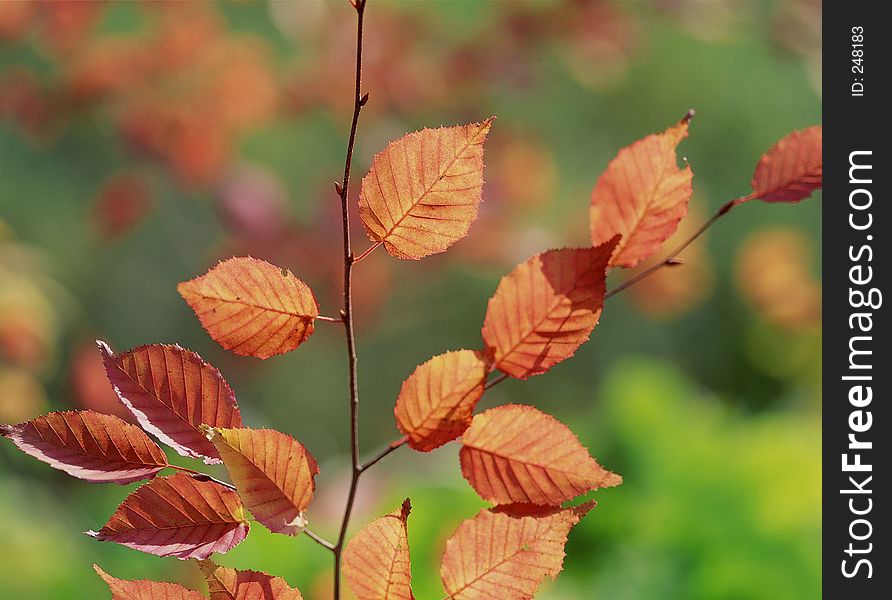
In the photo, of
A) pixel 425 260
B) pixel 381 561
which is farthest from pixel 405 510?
pixel 425 260

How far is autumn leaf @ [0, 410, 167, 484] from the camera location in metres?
0.25

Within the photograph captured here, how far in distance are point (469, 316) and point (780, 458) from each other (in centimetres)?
131

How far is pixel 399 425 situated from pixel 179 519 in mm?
78

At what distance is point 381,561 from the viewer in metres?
0.26

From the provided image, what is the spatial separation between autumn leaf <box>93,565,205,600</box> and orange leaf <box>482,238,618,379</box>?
13 centimetres

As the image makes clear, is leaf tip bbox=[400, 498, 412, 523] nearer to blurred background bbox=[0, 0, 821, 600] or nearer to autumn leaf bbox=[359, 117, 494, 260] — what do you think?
autumn leaf bbox=[359, 117, 494, 260]

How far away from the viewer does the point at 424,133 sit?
0.83 ft

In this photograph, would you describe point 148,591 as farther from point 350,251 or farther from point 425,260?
point 425,260

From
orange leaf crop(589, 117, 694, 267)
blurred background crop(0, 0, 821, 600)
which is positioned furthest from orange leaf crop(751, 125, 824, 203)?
blurred background crop(0, 0, 821, 600)

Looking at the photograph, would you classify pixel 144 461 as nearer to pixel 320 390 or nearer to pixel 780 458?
pixel 780 458

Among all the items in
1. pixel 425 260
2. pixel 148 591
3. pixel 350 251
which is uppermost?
pixel 425 260

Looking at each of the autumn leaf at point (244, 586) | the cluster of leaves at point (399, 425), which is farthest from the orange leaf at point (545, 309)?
the autumn leaf at point (244, 586)

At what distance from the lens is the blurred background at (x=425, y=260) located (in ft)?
3.25

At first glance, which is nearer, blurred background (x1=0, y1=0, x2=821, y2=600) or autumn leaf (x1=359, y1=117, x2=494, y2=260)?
autumn leaf (x1=359, y1=117, x2=494, y2=260)
